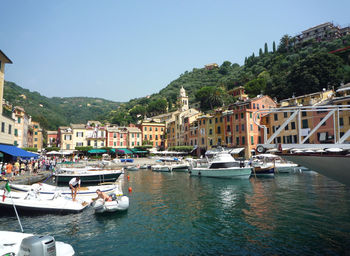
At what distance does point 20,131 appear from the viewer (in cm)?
6519

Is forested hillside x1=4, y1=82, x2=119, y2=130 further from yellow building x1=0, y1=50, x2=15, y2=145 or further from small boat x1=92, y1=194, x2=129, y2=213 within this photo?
small boat x1=92, y1=194, x2=129, y2=213

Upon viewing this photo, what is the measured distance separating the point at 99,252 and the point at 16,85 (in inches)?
7702

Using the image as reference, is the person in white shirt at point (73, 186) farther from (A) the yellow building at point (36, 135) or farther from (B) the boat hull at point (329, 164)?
(A) the yellow building at point (36, 135)

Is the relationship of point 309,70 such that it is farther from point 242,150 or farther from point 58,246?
point 58,246

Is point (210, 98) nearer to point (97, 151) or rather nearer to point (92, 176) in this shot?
point (97, 151)

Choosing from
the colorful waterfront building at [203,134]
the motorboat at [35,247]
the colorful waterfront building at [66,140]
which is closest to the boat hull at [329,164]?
the motorboat at [35,247]

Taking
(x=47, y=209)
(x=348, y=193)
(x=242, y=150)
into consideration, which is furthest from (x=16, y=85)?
(x=348, y=193)

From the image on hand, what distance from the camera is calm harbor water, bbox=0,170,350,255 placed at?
11047 mm

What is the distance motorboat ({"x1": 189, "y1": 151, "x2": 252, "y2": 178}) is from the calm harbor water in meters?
12.7

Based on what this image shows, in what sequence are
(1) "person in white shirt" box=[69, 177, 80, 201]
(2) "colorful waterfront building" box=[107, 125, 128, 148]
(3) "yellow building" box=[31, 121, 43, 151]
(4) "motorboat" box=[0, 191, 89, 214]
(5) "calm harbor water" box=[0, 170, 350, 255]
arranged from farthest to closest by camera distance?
1. (3) "yellow building" box=[31, 121, 43, 151]
2. (2) "colorful waterfront building" box=[107, 125, 128, 148]
3. (1) "person in white shirt" box=[69, 177, 80, 201]
4. (4) "motorboat" box=[0, 191, 89, 214]
5. (5) "calm harbor water" box=[0, 170, 350, 255]

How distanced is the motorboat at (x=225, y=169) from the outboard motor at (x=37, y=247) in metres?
29.6

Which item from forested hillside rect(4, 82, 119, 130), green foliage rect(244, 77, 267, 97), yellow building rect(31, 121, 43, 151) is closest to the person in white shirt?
green foliage rect(244, 77, 267, 97)

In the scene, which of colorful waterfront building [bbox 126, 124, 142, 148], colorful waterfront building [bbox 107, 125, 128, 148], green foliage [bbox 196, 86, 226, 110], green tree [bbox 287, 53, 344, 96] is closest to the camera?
green tree [bbox 287, 53, 344, 96]

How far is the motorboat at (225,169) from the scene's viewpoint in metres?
34.2
